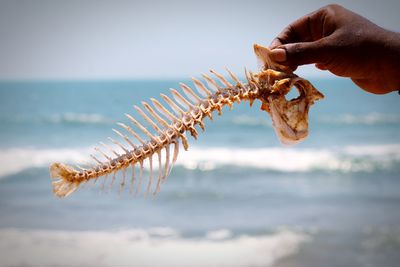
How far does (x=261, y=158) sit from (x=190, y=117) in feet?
57.3

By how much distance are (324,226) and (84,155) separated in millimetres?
13627

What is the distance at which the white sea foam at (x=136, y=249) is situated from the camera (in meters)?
9.18

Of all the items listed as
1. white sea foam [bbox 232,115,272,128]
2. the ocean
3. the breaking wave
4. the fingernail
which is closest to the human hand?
the fingernail

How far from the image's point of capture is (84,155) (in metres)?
22.0

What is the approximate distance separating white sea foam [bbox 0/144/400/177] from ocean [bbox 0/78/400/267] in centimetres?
5

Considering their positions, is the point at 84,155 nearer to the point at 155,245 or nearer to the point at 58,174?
the point at 155,245

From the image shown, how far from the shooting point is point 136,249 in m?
9.91

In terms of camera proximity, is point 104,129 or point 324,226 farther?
point 104,129

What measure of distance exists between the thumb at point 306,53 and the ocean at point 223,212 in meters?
6.53

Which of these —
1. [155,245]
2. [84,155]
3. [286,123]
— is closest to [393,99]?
[84,155]

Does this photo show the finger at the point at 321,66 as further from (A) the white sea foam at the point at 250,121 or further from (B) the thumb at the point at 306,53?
(A) the white sea foam at the point at 250,121

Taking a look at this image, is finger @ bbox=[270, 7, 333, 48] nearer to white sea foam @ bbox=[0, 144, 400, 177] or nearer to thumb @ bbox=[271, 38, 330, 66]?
thumb @ bbox=[271, 38, 330, 66]

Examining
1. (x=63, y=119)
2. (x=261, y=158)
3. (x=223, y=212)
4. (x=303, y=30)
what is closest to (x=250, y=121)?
(x=261, y=158)

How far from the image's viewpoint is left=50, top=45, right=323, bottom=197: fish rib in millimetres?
2543
